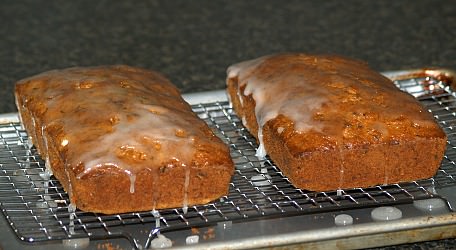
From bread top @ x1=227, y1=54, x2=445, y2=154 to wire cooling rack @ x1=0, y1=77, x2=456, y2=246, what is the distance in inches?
3.2

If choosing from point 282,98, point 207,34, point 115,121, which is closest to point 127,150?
point 115,121

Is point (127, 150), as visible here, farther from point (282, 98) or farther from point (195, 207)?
point (282, 98)

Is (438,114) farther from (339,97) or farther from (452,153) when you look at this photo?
(339,97)

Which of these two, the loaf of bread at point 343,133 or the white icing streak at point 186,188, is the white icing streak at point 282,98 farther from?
the white icing streak at point 186,188

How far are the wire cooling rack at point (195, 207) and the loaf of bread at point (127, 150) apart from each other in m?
0.03

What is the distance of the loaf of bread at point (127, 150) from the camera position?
162cm

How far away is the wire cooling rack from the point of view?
5.29 feet

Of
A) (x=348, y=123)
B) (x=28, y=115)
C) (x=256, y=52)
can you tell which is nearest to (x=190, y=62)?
(x=256, y=52)

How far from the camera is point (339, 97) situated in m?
1.82

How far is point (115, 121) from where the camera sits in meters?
1.71

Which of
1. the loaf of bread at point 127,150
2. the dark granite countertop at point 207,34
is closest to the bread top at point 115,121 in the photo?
the loaf of bread at point 127,150

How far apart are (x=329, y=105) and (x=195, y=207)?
1.00 ft

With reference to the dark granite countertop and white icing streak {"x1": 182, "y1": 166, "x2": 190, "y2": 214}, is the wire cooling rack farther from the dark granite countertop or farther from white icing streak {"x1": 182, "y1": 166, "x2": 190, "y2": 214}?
the dark granite countertop

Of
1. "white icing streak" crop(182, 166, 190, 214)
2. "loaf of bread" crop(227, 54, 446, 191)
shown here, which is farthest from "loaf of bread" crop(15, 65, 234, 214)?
"loaf of bread" crop(227, 54, 446, 191)
